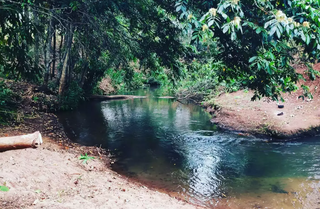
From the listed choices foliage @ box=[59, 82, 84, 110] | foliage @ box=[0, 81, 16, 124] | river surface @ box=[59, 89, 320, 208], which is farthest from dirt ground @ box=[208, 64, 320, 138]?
foliage @ box=[0, 81, 16, 124]

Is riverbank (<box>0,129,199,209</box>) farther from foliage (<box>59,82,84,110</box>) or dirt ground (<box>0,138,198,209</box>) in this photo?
foliage (<box>59,82,84,110</box>)

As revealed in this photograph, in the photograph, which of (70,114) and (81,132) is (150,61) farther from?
(70,114)

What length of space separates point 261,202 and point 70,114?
34.1 ft

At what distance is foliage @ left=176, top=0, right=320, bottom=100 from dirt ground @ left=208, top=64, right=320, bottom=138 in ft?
12.5

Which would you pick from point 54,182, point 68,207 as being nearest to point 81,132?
point 54,182

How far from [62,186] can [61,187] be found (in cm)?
5

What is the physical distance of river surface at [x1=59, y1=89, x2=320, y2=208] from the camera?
17.4 ft

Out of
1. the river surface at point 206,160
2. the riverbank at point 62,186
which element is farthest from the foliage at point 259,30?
the riverbank at point 62,186

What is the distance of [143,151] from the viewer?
7938mm

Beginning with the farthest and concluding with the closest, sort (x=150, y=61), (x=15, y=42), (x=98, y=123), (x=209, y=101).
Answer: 1. (x=209, y=101)
2. (x=98, y=123)
3. (x=150, y=61)
4. (x=15, y=42)

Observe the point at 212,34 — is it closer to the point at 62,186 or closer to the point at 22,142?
the point at 22,142

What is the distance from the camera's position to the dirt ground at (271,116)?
9570 millimetres

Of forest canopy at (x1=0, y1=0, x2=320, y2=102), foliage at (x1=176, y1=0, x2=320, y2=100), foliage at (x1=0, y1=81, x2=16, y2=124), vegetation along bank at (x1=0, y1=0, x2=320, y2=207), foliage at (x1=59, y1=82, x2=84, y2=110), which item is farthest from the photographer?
foliage at (x1=59, y1=82, x2=84, y2=110)

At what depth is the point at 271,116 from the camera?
11359 mm
